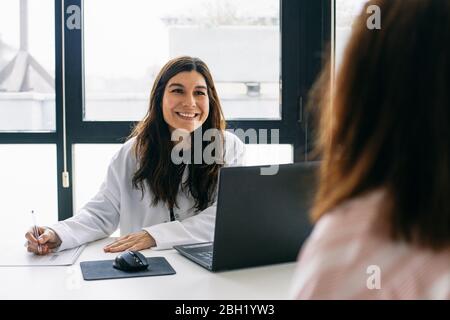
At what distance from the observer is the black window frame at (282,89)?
110 inches

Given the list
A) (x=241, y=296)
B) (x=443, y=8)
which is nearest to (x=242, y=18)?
(x=241, y=296)

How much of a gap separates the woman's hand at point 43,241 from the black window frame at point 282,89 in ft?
3.68

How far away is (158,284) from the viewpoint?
1.42 metres

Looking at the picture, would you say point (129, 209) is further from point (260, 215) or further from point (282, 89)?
point (282, 89)

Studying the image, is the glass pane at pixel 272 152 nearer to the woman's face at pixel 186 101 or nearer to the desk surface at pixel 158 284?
the woman's face at pixel 186 101

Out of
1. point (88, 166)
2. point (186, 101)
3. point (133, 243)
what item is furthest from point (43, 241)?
point (88, 166)

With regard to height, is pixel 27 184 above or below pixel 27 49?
below

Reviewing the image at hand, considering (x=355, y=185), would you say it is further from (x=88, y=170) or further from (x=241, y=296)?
(x=88, y=170)

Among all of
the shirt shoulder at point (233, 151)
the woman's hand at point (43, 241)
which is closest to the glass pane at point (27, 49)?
the shirt shoulder at point (233, 151)

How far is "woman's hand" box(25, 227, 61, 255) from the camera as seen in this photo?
173cm

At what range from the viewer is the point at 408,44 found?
0.64 metres

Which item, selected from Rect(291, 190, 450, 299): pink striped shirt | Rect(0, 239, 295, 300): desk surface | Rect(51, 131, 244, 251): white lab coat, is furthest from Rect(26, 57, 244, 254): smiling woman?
Rect(291, 190, 450, 299): pink striped shirt

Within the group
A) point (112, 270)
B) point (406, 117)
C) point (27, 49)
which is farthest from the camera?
point (27, 49)

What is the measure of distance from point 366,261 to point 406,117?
18 centimetres
